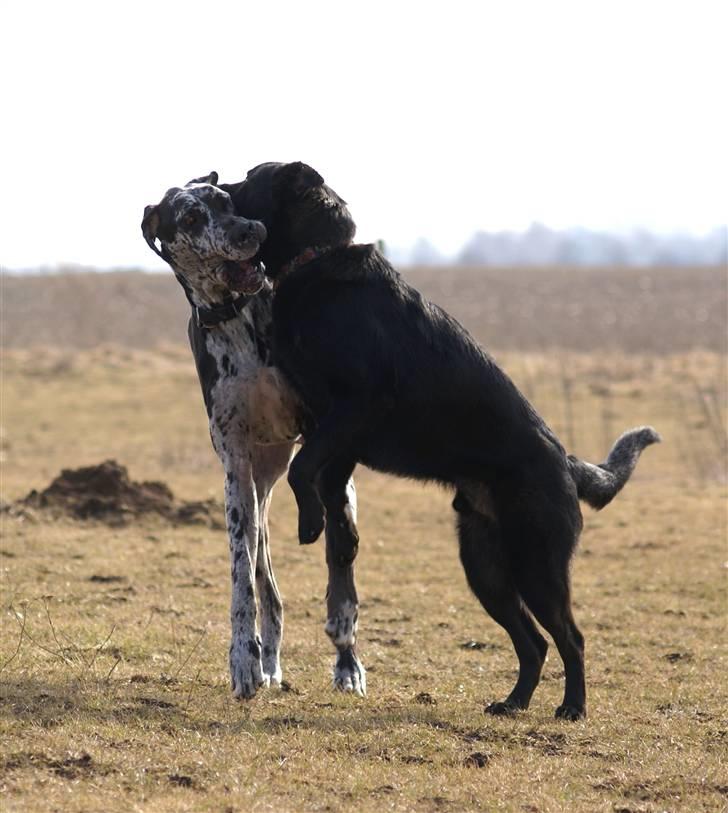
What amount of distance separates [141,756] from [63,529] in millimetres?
6463

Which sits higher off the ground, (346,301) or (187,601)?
(346,301)

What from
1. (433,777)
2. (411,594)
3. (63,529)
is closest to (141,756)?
(433,777)

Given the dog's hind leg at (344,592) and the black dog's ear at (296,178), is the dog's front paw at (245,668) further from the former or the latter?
the black dog's ear at (296,178)

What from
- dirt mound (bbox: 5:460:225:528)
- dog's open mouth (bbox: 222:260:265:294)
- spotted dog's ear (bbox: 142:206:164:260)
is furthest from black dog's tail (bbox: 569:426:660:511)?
dirt mound (bbox: 5:460:225:528)

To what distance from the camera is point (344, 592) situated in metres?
6.35

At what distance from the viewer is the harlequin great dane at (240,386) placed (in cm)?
596

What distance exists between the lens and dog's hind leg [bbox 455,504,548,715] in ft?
19.6

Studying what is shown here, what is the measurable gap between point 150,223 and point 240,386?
33.4 inches

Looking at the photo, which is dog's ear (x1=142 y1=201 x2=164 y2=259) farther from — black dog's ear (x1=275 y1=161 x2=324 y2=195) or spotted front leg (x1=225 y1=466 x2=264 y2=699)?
spotted front leg (x1=225 y1=466 x2=264 y2=699)

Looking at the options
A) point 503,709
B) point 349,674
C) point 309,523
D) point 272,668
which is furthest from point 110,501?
point 503,709

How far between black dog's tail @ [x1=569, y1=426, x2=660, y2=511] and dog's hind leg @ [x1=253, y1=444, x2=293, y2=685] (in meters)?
1.42

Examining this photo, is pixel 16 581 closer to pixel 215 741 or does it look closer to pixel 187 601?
pixel 187 601

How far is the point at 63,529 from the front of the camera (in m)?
11.0

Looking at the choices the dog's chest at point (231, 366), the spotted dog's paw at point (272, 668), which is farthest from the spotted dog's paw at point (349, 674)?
the dog's chest at point (231, 366)
